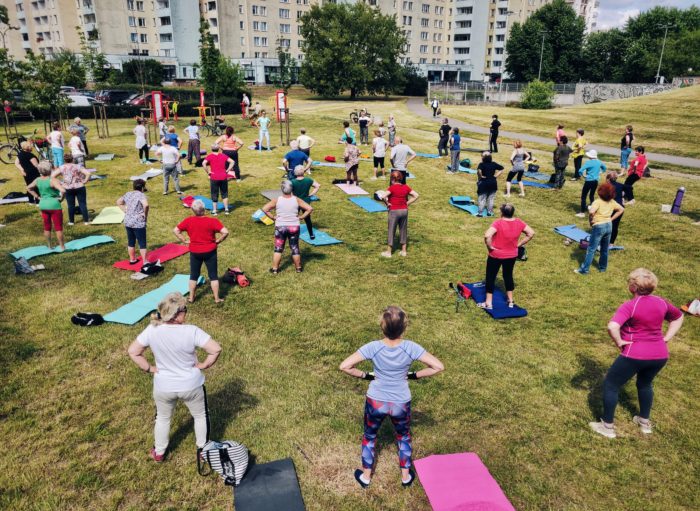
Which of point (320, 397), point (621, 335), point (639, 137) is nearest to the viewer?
point (621, 335)

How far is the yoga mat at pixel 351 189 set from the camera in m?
18.6

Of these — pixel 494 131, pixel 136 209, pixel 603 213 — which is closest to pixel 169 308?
pixel 136 209

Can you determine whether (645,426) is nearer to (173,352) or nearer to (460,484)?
(460,484)

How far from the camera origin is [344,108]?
51.1 m

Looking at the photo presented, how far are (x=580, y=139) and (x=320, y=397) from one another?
1819 cm

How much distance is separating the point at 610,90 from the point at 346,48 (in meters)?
34.8

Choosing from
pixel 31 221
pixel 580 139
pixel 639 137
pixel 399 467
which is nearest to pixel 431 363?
pixel 399 467

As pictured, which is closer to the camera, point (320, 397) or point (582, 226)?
point (320, 397)

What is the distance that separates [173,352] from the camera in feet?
16.7

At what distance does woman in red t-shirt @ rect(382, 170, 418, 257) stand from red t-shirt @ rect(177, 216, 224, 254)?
435cm

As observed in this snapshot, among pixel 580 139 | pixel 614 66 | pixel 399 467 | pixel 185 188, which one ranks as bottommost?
pixel 399 467

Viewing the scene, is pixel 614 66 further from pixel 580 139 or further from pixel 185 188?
pixel 185 188

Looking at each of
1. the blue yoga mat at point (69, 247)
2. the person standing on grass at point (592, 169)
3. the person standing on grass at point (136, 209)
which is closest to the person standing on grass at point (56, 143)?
the blue yoga mat at point (69, 247)

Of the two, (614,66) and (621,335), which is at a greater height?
(614,66)
